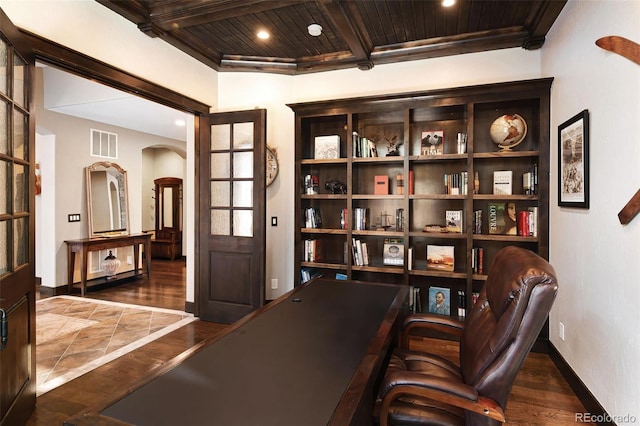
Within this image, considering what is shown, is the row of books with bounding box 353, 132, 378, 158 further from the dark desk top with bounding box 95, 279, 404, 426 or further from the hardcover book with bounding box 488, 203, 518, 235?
the dark desk top with bounding box 95, 279, 404, 426

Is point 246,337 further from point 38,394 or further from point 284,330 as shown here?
point 38,394

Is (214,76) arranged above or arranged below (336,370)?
above

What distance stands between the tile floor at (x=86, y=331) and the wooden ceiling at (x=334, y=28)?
2.94m

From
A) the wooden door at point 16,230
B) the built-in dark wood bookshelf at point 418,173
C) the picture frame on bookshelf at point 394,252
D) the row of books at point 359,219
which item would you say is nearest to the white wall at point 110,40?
the wooden door at point 16,230

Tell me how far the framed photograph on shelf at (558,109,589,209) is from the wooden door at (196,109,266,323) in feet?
8.79

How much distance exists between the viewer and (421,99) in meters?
3.28

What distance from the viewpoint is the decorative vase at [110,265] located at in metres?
5.43

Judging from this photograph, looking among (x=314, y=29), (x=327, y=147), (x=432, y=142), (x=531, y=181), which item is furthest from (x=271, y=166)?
(x=531, y=181)

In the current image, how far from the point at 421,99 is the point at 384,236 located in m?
1.49

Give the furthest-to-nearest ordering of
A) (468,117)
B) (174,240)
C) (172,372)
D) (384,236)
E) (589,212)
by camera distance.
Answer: (174,240) < (384,236) < (468,117) < (589,212) < (172,372)

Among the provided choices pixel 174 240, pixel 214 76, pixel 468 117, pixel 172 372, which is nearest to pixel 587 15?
pixel 468 117

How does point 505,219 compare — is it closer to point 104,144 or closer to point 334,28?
point 334,28

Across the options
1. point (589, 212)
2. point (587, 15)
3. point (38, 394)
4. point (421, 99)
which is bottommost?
point (38, 394)

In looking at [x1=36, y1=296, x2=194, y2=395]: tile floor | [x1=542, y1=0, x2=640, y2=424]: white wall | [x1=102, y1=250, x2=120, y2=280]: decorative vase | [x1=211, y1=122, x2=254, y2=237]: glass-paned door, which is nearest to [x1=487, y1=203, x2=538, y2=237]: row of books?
Answer: [x1=542, y1=0, x2=640, y2=424]: white wall
